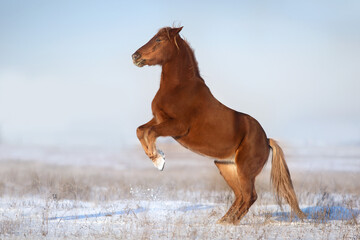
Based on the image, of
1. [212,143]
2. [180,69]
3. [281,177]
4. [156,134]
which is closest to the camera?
[156,134]

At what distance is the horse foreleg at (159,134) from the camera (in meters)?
6.69

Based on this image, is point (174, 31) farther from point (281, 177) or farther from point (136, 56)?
point (281, 177)

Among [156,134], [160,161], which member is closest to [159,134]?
[156,134]

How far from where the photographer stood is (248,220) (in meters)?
8.34

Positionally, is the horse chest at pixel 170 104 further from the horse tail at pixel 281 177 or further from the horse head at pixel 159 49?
the horse tail at pixel 281 177

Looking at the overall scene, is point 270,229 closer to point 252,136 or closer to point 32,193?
point 252,136

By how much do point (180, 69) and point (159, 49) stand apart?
47 centimetres

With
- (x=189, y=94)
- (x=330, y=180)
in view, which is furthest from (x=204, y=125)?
(x=330, y=180)

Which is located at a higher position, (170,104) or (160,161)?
(170,104)

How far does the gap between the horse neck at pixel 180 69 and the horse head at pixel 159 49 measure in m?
0.09

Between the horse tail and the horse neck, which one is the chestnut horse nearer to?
the horse neck

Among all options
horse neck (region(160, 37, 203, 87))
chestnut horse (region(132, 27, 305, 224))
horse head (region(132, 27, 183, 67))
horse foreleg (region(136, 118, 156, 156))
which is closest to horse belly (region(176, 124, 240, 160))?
chestnut horse (region(132, 27, 305, 224))

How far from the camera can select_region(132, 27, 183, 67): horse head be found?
731 cm

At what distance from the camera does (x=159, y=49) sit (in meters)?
7.34
